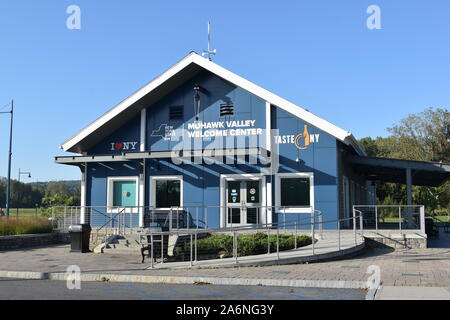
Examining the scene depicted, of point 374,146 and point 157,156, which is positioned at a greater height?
point 374,146

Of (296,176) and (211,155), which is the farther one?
(296,176)

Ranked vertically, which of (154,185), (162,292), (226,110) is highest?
(226,110)

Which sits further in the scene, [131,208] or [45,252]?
[131,208]

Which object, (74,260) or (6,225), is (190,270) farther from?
(6,225)

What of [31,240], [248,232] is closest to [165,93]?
[248,232]

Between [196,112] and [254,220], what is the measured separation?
5406 mm

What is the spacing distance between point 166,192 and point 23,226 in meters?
6.07

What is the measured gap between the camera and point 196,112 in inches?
830

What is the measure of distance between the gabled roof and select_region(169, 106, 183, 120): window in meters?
0.81

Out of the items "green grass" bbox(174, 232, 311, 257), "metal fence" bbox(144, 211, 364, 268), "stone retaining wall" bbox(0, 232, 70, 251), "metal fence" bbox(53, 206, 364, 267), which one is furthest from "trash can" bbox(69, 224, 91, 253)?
"green grass" bbox(174, 232, 311, 257)

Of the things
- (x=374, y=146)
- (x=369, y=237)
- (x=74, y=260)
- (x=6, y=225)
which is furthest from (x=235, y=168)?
(x=374, y=146)

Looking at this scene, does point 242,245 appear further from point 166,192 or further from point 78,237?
point 166,192

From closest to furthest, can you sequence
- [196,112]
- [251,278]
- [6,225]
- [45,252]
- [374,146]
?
[251,278] → [45,252] → [6,225] → [196,112] → [374,146]

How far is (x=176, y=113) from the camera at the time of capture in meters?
21.4
